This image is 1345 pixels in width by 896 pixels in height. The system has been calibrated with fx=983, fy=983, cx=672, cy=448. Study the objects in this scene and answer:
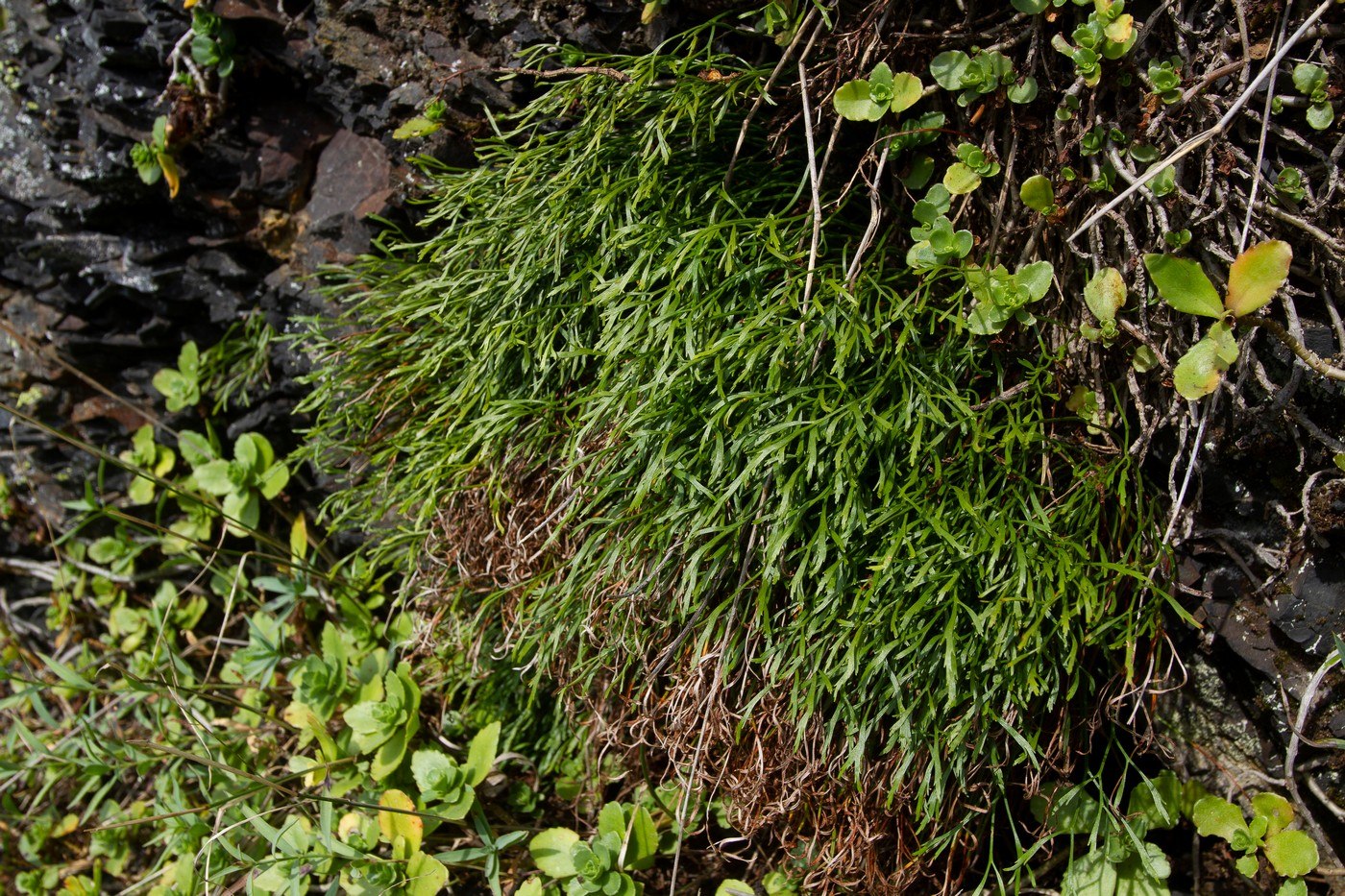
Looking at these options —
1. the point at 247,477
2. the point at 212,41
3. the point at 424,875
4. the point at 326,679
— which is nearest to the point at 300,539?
the point at 247,477

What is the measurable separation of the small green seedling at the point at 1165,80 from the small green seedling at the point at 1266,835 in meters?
1.38

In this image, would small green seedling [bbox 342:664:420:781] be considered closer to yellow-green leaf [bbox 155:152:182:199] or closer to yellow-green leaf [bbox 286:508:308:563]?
yellow-green leaf [bbox 286:508:308:563]

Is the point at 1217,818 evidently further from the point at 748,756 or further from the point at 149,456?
the point at 149,456

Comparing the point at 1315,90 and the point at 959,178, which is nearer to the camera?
the point at 1315,90

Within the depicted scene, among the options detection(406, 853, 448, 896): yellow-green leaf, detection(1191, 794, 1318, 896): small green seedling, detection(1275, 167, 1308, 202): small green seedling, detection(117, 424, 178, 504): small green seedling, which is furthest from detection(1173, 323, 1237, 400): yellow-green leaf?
detection(117, 424, 178, 504): small green seedling

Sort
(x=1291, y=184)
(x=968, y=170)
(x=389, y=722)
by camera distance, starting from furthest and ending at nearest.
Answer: (x=389, y=722), (x=968, y=170), (x=1291, y=184)

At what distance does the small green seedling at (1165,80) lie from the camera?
1.88 m

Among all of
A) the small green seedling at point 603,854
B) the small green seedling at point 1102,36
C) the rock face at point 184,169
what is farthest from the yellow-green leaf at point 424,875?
the small green seedling at point 1102,36

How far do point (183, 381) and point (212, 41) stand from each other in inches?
41.5

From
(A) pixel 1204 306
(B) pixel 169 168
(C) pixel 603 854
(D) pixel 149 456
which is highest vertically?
(B) pixel 169 168

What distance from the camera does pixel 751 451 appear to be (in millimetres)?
1940

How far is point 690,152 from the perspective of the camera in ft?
Result: 7.38

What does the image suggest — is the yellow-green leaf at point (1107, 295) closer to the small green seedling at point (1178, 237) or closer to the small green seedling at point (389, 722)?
the small green seedling at point (1178, 237)

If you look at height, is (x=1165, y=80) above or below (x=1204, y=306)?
above
